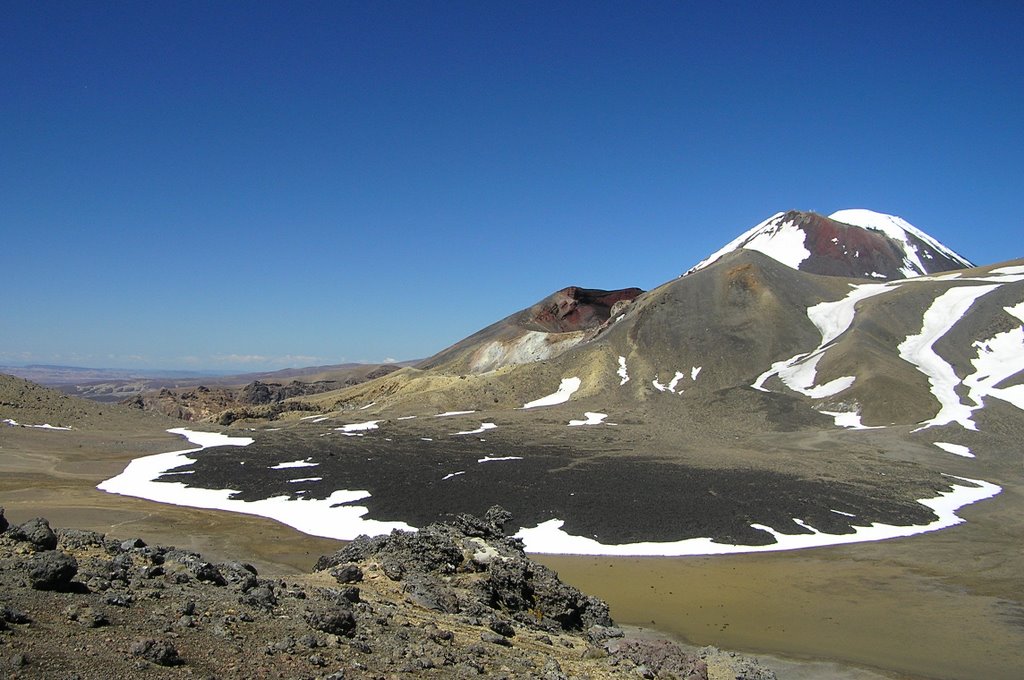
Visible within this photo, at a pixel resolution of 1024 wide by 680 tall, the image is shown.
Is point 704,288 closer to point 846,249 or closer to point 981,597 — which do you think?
point 846,249

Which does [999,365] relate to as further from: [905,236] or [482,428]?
[905,236]

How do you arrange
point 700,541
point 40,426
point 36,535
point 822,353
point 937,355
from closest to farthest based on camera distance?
point 36,535
point 700,541
point 40,426
point 937,355
point 822,353

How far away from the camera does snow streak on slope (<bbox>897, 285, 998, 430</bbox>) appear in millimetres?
62812

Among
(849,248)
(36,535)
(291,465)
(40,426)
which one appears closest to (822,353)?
(291,465)

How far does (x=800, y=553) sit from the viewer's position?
2858cm

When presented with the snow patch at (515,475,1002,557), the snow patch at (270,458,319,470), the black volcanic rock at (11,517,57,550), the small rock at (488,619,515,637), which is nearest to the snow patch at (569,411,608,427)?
the snow patch at (270,458,319,470)

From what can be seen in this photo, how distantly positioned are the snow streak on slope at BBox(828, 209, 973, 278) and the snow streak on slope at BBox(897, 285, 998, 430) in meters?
65.3

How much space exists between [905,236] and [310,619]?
202436mm

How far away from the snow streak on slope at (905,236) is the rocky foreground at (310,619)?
16482 centimetres

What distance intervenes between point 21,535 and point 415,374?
9304 cm

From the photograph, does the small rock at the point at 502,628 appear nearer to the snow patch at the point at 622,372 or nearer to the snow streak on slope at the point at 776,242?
the snow patch at the point at 622,372

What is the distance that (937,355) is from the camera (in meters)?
78.8

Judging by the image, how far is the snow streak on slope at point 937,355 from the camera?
62.8 metres

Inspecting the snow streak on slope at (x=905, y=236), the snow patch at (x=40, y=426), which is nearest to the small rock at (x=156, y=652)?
the snow patch at (x=40, y=426)
